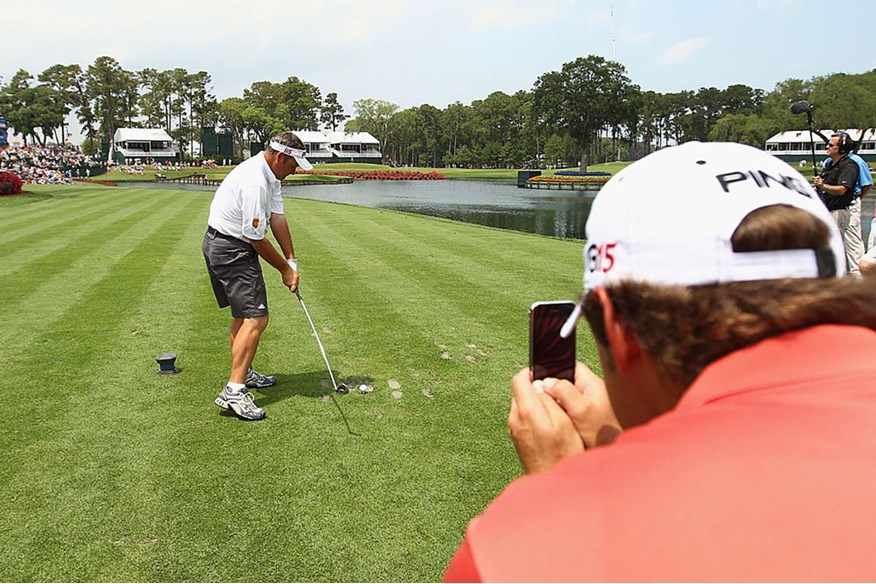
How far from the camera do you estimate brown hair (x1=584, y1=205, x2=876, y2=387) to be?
106cm

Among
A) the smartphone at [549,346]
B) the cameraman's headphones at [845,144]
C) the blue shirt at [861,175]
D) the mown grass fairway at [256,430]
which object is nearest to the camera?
the smartphone at [549,346]

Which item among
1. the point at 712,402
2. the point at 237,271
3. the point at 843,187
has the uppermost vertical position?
the point at 843,187

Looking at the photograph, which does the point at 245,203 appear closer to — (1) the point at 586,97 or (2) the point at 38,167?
(2) the point at 38,167

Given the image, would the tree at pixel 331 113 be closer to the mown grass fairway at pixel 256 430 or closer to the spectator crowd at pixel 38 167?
the spectator crowd at pixel 38 167

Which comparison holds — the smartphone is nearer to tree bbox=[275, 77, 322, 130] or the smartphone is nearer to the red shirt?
the red shirt

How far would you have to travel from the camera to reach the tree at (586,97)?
102 metres

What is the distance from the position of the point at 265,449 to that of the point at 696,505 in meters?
4.44

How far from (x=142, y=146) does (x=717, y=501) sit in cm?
12897

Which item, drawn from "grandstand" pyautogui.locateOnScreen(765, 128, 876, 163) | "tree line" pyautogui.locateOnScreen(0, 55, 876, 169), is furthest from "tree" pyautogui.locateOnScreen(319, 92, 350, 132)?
"grandstand" pyautogui.locateOnScreen(765, 128, 876, 163)

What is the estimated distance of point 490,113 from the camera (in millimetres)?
136875

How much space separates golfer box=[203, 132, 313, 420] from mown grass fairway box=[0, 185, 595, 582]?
457 millimetres

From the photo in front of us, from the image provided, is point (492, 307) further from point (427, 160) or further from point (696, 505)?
point (427, 160)

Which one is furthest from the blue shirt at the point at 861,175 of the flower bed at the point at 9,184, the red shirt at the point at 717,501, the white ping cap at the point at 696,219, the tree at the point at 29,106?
the tree at the point at 29,106

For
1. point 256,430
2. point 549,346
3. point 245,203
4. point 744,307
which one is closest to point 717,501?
point 744,307
